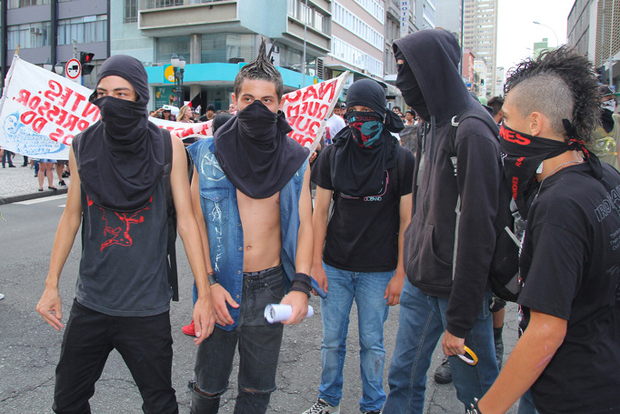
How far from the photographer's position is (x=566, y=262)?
1.49 meters

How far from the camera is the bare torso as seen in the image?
2502 millimetres

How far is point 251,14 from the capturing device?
35.8 m

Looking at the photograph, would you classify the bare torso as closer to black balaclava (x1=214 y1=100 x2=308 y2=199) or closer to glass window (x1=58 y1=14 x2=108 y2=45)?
black balaclava (x1=214 y1=100 x2=308 y2=199)

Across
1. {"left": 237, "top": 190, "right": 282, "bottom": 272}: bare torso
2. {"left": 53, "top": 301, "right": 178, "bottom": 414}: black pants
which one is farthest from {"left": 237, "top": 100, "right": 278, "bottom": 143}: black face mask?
{"left": 53, "top": 301, "right": 178, "bottom": 414}: black pants

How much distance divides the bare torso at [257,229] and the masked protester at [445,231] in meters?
0.72

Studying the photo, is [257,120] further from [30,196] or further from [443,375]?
[30,196]

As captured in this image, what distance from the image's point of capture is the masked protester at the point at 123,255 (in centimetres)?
223

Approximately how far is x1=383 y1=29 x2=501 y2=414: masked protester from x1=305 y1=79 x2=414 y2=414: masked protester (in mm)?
328

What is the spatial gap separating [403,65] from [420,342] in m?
1.41

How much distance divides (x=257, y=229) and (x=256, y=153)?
385mm

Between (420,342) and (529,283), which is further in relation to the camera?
(420,342)

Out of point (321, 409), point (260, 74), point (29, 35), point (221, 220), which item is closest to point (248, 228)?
point (221, 220)

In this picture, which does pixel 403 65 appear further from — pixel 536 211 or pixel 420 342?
Answer: pixel 420 342

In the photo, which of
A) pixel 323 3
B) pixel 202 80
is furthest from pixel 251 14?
pixel 323 3
